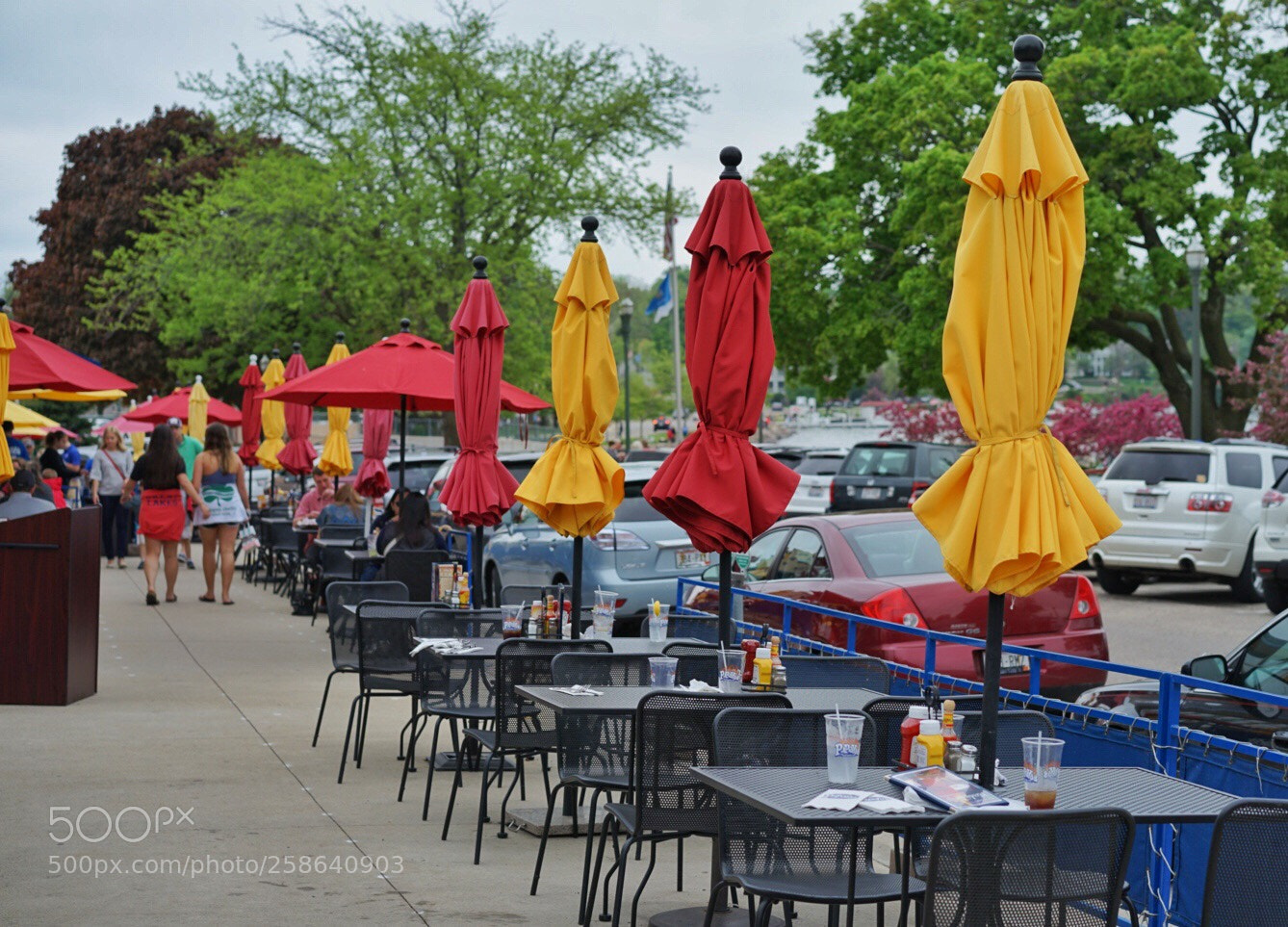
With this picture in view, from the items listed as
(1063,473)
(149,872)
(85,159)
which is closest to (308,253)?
(85,159)

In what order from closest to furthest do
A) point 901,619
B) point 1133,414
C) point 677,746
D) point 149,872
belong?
point 677,746 < point 149,872 < point 901,619 < point 1133,414

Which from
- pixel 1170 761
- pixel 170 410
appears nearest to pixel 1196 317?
pixel 170 410

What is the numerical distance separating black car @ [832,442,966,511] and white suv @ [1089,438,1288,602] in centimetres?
581

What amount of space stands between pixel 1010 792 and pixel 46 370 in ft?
37.5

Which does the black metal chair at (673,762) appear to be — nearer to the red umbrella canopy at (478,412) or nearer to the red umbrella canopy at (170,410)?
the red umbrella canopy at (478,412)

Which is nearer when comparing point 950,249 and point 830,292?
point 950,249

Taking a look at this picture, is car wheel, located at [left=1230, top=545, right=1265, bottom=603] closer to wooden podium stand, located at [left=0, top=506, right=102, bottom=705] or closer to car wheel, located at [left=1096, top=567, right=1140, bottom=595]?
car wheel, located at [left=1096, top=567, right=1140, bottom=595]

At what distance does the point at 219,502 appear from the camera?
18.5 metres

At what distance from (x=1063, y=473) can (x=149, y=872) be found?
4.29 meters

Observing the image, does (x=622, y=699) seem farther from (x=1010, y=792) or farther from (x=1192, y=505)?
(x=1192, y=505)

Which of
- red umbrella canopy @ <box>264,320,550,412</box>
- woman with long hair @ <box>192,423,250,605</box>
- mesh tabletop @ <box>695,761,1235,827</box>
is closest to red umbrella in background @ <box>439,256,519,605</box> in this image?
red umbrella canopy @ <box>264,320,550,412</box>

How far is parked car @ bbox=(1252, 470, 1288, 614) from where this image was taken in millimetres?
16859

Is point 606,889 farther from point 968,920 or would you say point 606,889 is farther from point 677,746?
point 968,920

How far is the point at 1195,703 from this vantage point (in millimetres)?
6828
